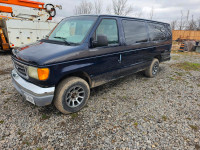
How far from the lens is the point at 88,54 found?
2.67 metres

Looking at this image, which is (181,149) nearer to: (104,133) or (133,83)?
(104,133)

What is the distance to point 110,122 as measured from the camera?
2.58 metres

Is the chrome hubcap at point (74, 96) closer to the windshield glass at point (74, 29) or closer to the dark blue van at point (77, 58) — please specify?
the dark blue van at point (77, 58)

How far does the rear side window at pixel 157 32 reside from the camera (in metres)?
4.39

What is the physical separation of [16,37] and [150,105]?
941cm

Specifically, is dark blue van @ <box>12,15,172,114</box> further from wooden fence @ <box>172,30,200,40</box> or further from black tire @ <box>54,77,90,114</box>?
wooden fence @ <box>172,30,200,40</box>

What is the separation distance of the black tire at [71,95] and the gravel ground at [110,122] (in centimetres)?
19

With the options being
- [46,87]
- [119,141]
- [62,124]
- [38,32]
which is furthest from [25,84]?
[38,32]

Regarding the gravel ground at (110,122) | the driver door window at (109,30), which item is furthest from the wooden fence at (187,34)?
the driver door window at (109,30)

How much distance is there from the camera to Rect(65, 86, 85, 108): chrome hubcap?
2677 millimetres

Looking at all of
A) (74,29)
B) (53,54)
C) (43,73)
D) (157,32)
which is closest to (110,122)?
(43,73)

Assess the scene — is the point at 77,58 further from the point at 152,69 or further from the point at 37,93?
the point at 152,69

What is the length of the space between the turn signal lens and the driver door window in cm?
130

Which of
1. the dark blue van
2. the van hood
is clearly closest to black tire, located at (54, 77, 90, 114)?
the dark blue van
